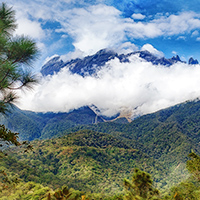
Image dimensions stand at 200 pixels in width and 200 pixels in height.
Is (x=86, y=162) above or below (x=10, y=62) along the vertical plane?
above

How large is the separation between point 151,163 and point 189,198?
164m

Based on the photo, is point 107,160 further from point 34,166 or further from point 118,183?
point 34,166

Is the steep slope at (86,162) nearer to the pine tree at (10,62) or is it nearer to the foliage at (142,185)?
the foliage at (142,185)

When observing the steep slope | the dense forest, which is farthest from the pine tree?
the steep slope

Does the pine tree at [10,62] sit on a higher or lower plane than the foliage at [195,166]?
lower

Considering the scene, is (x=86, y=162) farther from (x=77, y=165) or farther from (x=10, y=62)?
(x=10, y=62)

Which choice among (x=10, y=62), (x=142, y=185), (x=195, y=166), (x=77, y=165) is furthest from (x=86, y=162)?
(x=10, y=62)

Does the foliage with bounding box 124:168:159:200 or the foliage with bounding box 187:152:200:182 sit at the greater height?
the foliage with bounding box 187:152:200:182

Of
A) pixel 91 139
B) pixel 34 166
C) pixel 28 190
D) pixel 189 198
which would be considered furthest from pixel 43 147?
pixel 189 198

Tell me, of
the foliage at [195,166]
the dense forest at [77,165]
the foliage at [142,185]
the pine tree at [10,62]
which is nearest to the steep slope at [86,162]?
the dense forest at [77,165]

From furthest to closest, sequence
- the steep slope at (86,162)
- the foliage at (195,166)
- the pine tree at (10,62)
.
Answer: the steep slope at (86,162), the foliage at (195,166), the pine tree at (10,62)

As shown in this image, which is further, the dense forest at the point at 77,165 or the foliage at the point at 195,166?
the foliage at the point at 195,166

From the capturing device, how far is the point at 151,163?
175 m

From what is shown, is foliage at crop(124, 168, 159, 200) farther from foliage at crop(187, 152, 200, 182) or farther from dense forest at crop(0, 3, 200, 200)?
foliage at crop(187, 152, 200, 182)
